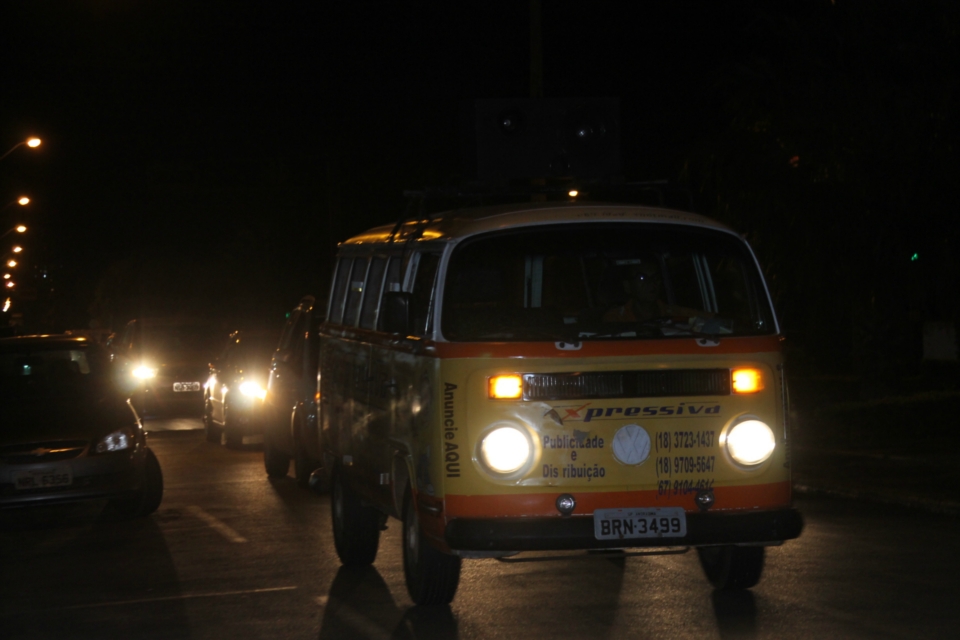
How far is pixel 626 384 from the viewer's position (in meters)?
7.81

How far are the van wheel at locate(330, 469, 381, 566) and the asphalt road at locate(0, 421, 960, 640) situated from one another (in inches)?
5.7

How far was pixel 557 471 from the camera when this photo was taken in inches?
305

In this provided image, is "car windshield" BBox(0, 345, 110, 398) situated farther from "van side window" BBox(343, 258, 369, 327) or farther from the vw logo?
the vw logo

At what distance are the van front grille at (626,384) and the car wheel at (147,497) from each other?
6.46 metres

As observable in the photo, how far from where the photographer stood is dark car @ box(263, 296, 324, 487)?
14.6 metres

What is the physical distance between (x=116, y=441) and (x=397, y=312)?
19.2ft

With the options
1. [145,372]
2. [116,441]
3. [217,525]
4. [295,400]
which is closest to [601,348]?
[217,525]

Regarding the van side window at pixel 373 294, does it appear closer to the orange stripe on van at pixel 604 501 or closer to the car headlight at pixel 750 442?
the orange stripe on van at pixel 604 501

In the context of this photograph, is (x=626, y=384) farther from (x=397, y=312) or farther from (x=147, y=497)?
(x=147, y=497)

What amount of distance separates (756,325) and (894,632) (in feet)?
6.00

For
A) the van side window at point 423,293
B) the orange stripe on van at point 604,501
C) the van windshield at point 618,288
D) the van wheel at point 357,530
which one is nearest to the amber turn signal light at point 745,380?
the van windshield at point 618,288

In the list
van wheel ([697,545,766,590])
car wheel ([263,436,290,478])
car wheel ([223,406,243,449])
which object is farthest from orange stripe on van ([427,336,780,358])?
car wheel ([223,406,243,449])

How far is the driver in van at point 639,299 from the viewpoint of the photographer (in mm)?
8680

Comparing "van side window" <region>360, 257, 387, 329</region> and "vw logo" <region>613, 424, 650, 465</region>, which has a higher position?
"van side window" <region>360, 257, 387, 329</region>
